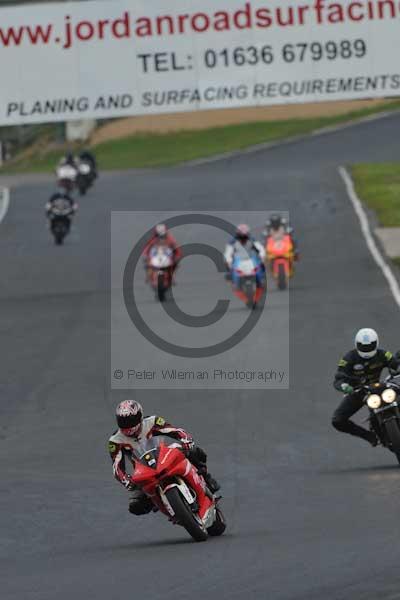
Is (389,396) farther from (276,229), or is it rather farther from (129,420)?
(276,229)

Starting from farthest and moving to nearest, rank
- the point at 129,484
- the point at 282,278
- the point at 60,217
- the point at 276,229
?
the point at 60,217, the point at 276,229, the point at 282,278, the point at 129,484

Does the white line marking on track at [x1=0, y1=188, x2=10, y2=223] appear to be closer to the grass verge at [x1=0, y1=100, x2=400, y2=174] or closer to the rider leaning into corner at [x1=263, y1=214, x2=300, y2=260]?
the grass verge at [x1=0, y1=100, x2=400, y2=174]

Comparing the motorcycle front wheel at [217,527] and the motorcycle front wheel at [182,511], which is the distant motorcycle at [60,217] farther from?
the motorcycle front wheel at [182,511]

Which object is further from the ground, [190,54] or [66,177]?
[66,177]

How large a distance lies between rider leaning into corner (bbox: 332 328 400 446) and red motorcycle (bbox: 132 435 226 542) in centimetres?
409

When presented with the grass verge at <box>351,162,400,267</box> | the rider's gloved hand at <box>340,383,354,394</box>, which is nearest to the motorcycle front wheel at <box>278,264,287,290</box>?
the grass verge at <box>351,162,400,267</box>

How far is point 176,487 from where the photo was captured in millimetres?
12531

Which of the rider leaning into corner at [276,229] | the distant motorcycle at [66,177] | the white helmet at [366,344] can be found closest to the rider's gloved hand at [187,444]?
the white helmet at [366,344]

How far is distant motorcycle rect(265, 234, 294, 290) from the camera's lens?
33.0 m

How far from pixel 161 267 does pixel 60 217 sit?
12983 mm

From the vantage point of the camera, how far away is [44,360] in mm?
26797

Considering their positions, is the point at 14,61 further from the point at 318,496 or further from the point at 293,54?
the point at 318,496

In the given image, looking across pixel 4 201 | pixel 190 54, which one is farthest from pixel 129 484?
pixel 4 201

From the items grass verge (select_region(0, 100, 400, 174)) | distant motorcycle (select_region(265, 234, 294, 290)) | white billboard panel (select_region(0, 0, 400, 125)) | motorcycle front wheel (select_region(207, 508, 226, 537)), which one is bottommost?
motorcycle front wheel (select_region(207, 508, 226, 537))
